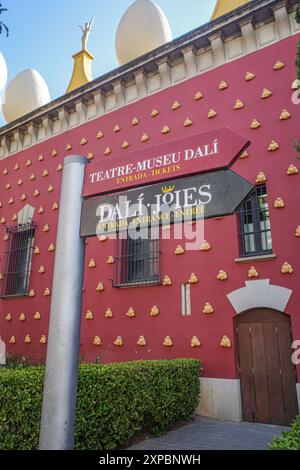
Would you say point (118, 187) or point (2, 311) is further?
point (2, 311)

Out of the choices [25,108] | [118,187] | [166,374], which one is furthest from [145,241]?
[25,108]

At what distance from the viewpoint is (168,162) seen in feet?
11.2

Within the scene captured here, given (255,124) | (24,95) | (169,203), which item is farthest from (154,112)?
(169,203)

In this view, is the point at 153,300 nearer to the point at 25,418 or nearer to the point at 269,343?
the point at 269,343

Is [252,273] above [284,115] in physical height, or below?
below

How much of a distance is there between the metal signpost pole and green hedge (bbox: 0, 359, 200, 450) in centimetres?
247

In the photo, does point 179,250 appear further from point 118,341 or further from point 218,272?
point 118,341

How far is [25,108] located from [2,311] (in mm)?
9008

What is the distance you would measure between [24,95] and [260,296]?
13.9 m

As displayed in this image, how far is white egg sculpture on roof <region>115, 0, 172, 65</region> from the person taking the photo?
13047mm

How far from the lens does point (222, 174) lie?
3193 mm

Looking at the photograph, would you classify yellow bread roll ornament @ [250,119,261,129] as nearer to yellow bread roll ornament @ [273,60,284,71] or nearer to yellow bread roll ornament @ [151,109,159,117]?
yellow bread roll ornament @ [273,60,284,71]

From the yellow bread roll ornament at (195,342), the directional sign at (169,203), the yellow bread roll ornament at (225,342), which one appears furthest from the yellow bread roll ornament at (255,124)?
the directional sign at (169,203)

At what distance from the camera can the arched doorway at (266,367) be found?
7824 millimetres
